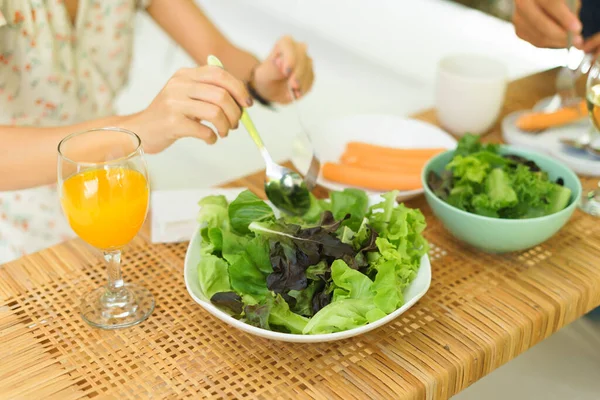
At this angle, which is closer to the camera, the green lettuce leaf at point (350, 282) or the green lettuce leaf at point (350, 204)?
the green lettuce leaf at point (350, 282)

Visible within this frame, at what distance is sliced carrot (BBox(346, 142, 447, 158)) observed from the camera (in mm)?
1407

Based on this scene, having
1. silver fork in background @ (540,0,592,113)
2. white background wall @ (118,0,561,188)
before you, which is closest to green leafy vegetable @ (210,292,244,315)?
silver fork in background @ (540,0,592,113)

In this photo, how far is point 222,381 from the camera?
0.89 metres

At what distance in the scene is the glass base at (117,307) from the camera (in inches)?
38.8

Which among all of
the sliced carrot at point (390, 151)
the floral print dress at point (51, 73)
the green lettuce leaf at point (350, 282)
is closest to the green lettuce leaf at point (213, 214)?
the green lettuce leaf at point (350, 282)

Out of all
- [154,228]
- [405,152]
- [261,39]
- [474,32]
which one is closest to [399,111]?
[474,32]

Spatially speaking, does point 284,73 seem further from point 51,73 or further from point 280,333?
point 280,333

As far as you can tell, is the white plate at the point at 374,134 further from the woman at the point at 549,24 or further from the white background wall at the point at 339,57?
the white background wall at the point at 339,57

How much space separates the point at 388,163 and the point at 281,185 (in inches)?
10.7

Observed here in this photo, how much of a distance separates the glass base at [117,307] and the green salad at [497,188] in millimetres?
522

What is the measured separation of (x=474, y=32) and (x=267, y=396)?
2966mm

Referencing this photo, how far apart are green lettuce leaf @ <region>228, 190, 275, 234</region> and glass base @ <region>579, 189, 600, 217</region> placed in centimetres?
63

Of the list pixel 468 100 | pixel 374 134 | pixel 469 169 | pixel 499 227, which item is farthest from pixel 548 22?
pixel 499 227

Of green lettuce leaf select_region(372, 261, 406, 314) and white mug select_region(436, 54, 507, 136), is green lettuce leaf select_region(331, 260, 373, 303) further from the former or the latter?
white mug select_region(436, 54, 507, 136)
